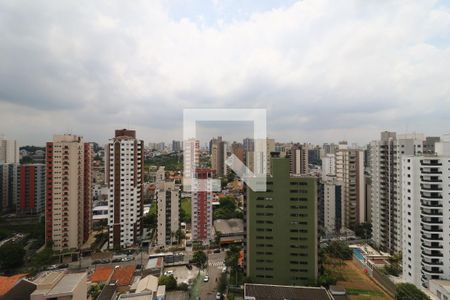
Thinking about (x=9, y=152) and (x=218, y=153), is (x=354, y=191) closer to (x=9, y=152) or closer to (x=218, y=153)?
(x=218, y=153)

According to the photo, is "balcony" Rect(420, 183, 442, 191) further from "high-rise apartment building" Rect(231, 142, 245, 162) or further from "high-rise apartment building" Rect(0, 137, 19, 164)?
"high-rise apartment building" Rect(0, 137, 19, 164)

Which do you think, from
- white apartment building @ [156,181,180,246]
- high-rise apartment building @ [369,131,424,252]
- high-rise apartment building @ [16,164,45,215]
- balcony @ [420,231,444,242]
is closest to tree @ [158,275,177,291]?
white apartment building @ [156,181,180,246]

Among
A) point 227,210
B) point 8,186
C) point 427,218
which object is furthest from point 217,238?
point 8,186

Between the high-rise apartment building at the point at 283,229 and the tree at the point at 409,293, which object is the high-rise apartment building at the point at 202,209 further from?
the tree at the point at 409,293

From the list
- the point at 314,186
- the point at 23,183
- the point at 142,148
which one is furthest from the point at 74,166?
the point at 314,186

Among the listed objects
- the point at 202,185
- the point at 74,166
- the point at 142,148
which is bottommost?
the point at 202,185

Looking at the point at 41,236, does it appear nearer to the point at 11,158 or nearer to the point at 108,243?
the point at 108,243
